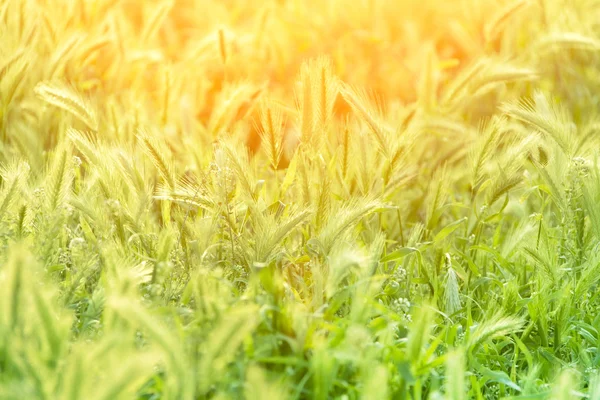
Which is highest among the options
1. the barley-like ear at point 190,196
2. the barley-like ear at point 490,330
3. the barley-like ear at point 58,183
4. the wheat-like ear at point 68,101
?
the wheat-like ear at point 68,101

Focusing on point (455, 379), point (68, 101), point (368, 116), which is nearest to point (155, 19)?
point (68, 101)

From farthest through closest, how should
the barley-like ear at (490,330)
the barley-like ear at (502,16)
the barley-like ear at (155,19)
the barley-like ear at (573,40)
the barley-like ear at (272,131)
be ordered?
the barley-like ear at (502,16), the barley-like ear at (155,19), the barley-like ear at (573,40), the barley-like ear at (272,131), the barley-like ear at (490,330)

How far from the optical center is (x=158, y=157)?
2354 mm

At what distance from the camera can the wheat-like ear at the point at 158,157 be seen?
2340mm

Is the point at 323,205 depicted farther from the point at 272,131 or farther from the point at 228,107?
the point at 228,107

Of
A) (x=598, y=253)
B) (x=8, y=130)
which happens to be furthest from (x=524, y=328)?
(x=8, y=130)

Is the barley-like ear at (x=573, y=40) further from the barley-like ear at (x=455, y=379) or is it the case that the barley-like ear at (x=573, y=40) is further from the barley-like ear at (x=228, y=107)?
the barley-like ear at (x=455, y=379)

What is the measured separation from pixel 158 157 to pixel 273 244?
1.46 feet

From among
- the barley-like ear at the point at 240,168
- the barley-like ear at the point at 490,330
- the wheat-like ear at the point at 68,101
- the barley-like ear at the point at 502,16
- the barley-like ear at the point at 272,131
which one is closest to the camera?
the barley-like ear at the point at 490,330

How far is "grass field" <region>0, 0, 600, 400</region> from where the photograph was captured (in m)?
1.67

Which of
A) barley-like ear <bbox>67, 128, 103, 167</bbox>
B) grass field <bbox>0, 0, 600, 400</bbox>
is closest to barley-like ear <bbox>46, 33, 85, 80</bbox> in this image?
grass field <bbox>0, 0, 600, 400</bbox>

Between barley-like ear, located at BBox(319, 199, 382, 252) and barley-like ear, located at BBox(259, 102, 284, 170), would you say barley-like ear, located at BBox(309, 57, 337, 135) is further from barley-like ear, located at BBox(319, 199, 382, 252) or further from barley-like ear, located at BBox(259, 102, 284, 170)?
barley-like ear, located at BBox(319, 199, 382, 252)

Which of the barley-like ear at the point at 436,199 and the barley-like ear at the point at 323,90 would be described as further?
the barley-like ear at the point at 436,199

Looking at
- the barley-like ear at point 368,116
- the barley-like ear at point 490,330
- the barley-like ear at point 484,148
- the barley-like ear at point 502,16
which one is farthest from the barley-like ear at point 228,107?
the barley-like ear at point 502,16
